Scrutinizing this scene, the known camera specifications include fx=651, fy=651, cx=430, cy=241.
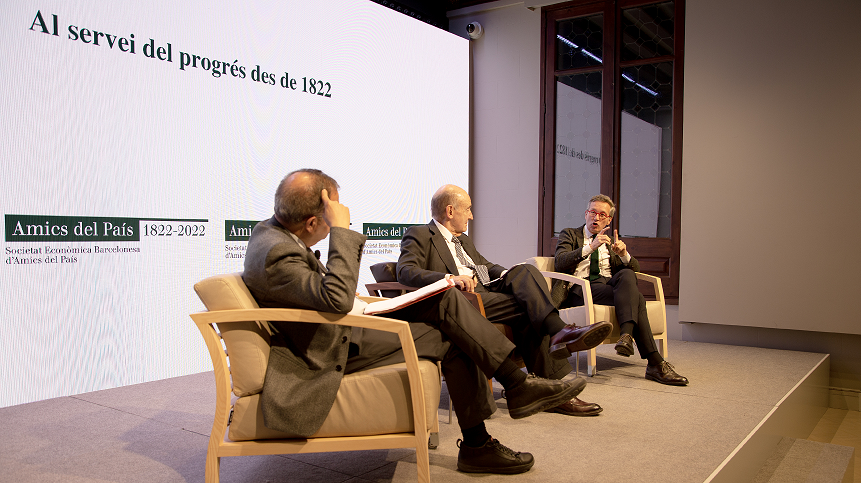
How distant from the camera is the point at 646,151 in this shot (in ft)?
18.8

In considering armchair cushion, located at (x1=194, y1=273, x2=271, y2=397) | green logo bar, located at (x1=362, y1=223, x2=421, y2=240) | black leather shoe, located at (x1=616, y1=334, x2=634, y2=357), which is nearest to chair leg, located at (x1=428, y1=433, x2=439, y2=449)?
armchair cushion, located at (x1=194, y1=273, x2=271, y2=397)

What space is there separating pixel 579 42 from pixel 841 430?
3.83m

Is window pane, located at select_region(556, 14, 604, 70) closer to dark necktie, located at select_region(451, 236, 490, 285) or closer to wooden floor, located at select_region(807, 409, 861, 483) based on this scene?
dark necktie, located at select_region(451, 236, 490, 285)

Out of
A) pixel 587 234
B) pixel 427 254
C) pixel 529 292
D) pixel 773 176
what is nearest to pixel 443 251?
pixel 427 254

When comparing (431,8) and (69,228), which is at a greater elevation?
(431,8)

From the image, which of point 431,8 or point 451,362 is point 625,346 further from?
point 431,8

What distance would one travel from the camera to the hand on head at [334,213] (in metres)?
1.96

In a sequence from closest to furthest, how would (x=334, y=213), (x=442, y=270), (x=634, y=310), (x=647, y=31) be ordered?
(x=334, y=213)
(x=442, y=270)
(x=634, y=310)
(x=647, y=31)

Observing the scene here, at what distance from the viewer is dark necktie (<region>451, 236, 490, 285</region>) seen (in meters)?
3.38

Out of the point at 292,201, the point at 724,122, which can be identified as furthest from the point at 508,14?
the point at 292,201

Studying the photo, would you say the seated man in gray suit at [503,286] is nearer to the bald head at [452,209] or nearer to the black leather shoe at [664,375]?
the bald head at [452,209]

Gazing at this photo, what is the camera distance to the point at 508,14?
6.42 m

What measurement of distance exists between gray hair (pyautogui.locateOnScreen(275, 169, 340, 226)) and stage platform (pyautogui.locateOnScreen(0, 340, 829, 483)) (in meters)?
0.89

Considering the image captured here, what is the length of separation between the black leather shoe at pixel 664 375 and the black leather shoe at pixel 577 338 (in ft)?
3.77
